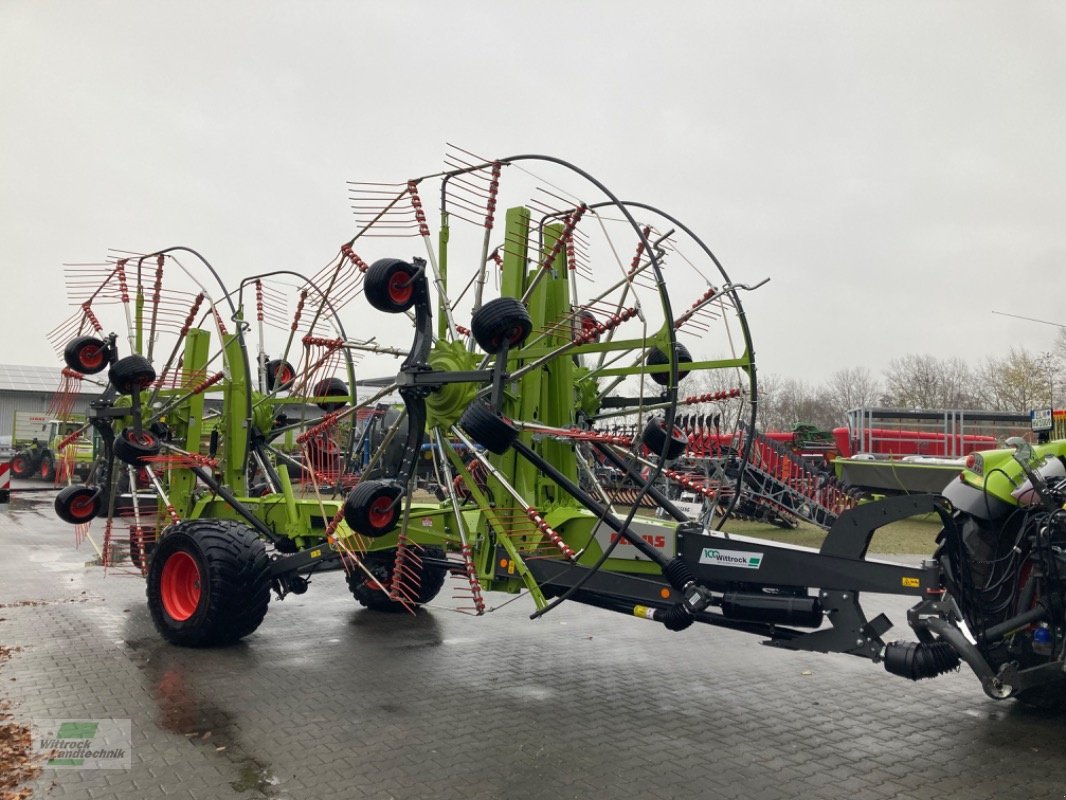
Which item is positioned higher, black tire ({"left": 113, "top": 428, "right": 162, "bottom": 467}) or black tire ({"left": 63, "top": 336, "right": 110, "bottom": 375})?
black tire ({"left": 63, "top": 336, "right": 110, "bottom": 375})

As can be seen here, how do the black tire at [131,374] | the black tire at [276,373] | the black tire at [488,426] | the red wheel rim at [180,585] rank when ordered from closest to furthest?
the black tire at [488,426], the red wheel rim at [180,585], the black tire at [131,374], the black tire at [276,373]

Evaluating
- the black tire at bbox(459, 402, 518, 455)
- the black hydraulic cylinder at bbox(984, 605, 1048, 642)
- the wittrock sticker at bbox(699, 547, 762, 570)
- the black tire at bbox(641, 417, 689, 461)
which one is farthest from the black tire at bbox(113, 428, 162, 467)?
the black hydraulic cylinder at bbox(984, 605, 1048, 642)

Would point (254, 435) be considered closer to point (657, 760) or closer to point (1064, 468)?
point (657, 760)

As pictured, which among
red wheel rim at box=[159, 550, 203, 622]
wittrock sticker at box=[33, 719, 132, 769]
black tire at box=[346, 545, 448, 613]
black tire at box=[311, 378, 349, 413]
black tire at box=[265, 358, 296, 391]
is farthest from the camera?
black tire at box=[265, 358, 296, 391]

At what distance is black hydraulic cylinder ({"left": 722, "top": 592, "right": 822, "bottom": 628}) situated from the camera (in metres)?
5.68

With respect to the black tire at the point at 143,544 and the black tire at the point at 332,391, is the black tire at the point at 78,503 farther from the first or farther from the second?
the black tire at the point at 332,391

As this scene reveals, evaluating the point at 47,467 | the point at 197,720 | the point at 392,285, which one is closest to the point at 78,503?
the point at 197,720

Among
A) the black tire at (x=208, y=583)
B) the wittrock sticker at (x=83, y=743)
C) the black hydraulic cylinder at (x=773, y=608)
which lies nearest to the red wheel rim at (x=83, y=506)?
the black tire at (x=208, y=583)

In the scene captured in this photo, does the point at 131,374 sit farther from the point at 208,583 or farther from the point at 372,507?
the point at 372,507

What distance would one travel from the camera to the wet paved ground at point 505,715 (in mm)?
4902

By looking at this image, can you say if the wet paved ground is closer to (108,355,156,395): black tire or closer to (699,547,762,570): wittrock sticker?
(699,547,762,570): wittrock sticker

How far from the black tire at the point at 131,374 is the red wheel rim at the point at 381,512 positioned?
3388 millimetres

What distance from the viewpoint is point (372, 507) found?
20.3 feet

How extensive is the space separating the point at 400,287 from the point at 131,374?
346cm
